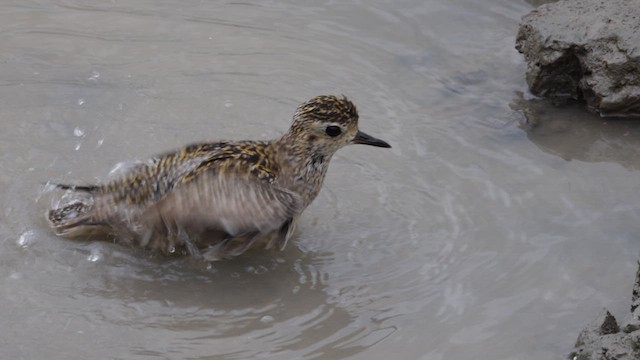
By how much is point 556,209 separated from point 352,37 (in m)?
2.94

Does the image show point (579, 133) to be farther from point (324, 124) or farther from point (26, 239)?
point (26, 239)

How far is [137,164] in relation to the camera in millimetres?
7406

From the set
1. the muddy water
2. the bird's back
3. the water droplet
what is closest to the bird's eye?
the bird's back

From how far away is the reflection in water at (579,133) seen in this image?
28.3ft

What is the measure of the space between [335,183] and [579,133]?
207cm

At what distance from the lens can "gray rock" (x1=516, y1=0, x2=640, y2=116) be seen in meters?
8.77

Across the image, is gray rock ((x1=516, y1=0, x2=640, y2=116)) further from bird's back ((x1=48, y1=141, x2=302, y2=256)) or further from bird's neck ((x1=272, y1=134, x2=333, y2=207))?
bird's back ((x1=48, y1=141, x2=302, y2=256))

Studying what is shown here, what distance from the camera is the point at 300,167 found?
742cm

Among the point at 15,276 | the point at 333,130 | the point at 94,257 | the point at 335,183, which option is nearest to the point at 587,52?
the point at 335,183

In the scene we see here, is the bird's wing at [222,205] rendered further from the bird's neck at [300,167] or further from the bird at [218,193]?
the bird's neck at [300,167]

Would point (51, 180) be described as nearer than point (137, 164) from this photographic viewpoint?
No

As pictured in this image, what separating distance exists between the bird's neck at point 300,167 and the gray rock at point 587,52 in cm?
256

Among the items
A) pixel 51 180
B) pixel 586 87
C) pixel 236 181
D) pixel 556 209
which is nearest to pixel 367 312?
pixel 236 181

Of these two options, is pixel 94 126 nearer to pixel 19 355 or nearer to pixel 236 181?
pixel 236 181
